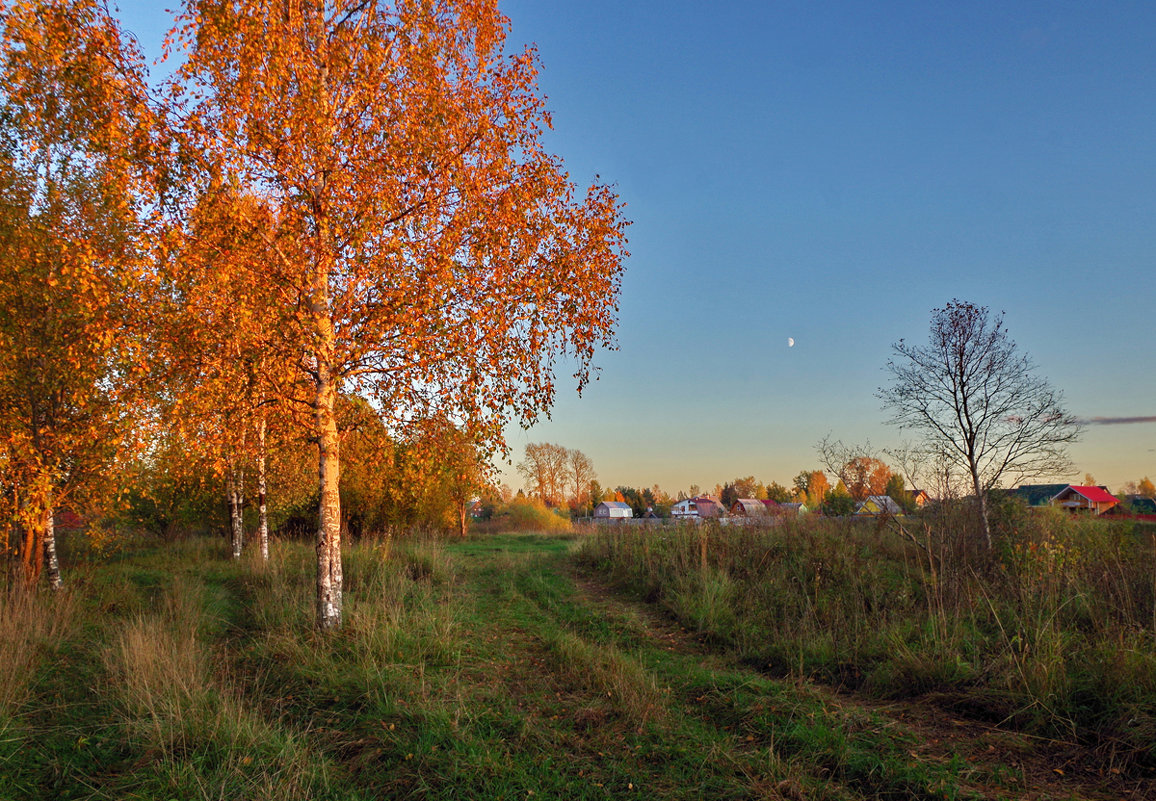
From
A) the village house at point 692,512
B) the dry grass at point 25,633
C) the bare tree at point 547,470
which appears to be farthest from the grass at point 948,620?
the bare tree at point 547,470

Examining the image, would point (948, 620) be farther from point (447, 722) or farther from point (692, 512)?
point (692, 512)

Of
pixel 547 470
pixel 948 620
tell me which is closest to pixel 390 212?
pixel 948 620

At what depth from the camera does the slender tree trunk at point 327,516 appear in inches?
307

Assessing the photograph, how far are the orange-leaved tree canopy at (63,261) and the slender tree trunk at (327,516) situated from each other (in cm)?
213

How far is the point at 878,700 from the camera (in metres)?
5.57

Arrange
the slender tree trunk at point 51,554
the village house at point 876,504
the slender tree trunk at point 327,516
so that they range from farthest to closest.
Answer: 1. the slender tree trunk at point 51,554
2. the village house at point 876,504
3. the slender tree trunk at point 327,516

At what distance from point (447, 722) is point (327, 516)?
13.1 feet

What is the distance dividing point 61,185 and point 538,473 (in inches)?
2019

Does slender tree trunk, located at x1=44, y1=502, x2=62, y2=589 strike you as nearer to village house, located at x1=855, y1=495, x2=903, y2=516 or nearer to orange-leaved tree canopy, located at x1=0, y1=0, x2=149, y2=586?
orange-leaved tree canopy, located at x1=0, y1=0, x2=149, y2=586

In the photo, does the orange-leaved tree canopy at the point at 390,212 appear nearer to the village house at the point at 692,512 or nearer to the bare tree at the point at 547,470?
the village house at the point at 692,512

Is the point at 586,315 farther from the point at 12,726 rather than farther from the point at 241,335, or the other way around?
the point at 12,726

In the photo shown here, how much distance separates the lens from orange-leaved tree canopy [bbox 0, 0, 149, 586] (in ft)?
22.2

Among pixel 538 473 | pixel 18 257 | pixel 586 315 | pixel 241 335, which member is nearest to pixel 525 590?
pixel 586 315

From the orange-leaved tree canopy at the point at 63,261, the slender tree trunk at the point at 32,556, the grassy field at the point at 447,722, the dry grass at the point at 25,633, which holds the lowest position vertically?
the grassy field at the point at 447,722
